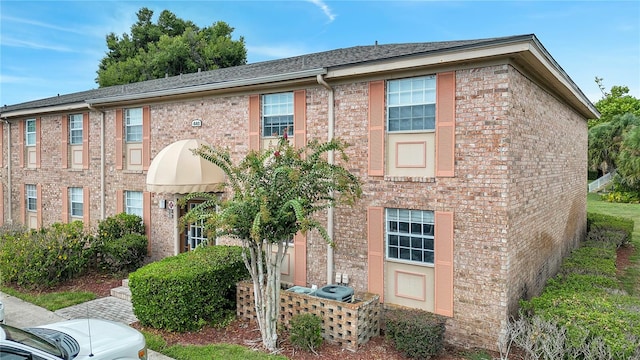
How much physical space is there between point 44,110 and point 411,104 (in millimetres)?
15211

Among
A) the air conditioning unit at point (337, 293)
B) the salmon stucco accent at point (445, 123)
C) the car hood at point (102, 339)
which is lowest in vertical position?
the air conditioning unit at point (337, 293)

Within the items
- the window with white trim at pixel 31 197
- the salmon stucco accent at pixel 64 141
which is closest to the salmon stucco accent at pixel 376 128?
the salmon stucco accent at pixel 64 141

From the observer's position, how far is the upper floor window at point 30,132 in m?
17.6

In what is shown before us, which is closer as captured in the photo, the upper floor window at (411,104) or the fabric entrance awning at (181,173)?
the upper floor window at (411,104)

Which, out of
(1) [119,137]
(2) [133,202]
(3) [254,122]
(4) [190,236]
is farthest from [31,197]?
(3) [254,122]

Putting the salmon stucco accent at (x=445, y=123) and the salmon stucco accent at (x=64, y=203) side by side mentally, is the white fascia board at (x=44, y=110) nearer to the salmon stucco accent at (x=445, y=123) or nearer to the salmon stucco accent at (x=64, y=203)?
the salmon stucco accent at (x=64, y=203)

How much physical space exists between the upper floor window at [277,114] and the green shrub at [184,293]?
151 inches

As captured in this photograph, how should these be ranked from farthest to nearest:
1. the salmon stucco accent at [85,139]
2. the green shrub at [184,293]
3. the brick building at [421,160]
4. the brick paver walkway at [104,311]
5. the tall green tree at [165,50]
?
the tall green tree at [165,50]
the salmon stucco accent at [85,139]
the brick paver walkway at [104,311]
the green shrub at [184,293]
the brick building at [421,160]

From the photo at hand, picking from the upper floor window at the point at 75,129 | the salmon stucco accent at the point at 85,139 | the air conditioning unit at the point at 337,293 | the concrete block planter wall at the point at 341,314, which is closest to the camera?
the concrete block planter wall at the point at 341,314

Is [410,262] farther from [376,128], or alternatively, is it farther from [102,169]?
[102,169]

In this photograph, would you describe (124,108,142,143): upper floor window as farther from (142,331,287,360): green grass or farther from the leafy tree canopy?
the leafy tree canopy

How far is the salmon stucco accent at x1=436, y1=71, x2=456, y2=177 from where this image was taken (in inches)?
336

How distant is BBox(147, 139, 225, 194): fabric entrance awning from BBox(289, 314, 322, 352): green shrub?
4.94 meters

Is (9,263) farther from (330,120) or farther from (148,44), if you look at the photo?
(148,44)
